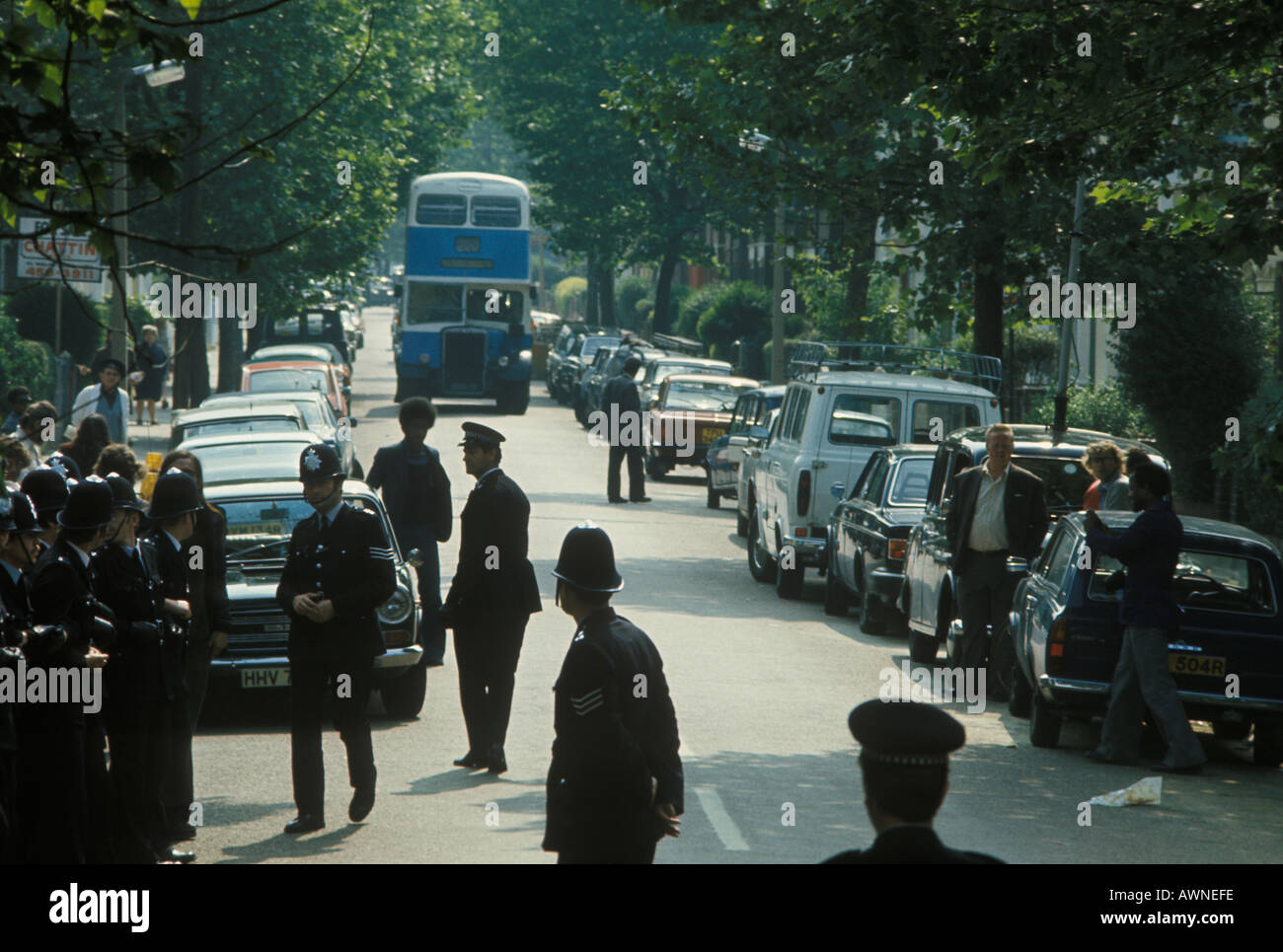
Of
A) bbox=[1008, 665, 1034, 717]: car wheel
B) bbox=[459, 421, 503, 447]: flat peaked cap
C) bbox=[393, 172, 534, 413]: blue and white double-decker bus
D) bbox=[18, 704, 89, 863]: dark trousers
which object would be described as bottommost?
bbox=[1008, 665, 1034, 717]: car wheel

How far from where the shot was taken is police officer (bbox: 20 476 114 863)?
698cm

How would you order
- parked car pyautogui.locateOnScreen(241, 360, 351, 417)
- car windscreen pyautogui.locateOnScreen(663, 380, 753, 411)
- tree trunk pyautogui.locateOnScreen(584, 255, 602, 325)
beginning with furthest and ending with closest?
tree trunk pyautogui.locateOnScreen(584, 255, 602, 325) < car windscreen pyautogui.locateOnScreen(663, 380, 753, 411) < parked car pyautogui.locateOnScreen(241, 360, 351, 417)

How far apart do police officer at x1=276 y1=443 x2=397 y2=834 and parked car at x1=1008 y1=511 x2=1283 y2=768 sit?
460 cm

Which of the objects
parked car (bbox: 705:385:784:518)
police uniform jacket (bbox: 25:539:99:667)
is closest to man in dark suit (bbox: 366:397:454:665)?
police uniform jacket (bbox: 25:539:99:667)

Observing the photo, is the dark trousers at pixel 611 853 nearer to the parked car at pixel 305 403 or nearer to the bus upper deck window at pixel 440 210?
the parked car at pixel 305 403

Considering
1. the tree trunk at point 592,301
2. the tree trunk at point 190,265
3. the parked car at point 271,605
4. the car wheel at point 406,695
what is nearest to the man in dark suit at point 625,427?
the tree trunk at point 190,265

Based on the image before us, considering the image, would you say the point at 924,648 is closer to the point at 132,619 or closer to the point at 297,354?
Answer: the point at 132,619

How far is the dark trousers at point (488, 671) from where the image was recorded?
1015 cm

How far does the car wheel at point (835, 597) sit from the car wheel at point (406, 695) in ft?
22.1

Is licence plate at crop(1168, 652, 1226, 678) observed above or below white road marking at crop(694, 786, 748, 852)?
above

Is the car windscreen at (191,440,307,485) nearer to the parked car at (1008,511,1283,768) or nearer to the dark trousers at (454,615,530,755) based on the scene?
the dark trousers at (454,615,530,755)

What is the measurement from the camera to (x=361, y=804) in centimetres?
897

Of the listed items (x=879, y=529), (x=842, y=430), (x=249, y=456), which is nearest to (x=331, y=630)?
(x=249, y=456)
